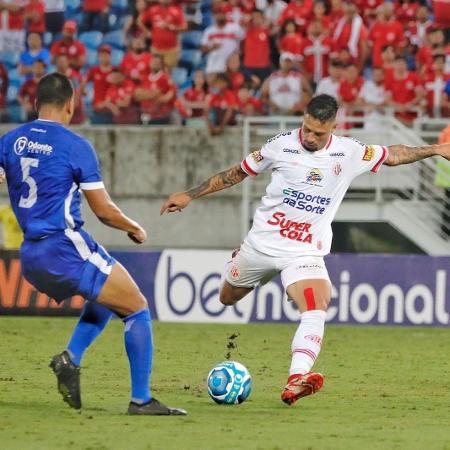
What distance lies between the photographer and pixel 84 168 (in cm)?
765

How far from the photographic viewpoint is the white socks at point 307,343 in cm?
855

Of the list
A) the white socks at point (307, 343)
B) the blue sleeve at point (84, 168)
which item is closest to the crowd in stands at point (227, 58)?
the white socks at point (307, 343)

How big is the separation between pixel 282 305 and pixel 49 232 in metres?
8.56

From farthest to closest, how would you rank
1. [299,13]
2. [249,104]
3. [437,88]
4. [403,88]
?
[299,13], [249,104], [403,88], [437,88]

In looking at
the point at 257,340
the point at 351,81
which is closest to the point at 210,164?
the point at 351,81

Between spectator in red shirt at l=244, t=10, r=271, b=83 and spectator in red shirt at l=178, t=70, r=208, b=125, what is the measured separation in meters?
0.74

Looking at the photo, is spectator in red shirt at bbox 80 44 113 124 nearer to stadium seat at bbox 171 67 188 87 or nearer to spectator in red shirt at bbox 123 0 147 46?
spectator in red shirt at bbox 123 0 147 46

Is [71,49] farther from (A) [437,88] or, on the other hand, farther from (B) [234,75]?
(A) [437,88]

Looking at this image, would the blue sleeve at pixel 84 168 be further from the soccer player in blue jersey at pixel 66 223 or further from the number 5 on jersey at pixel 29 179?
the number 5 on jersey at pixel 29 179

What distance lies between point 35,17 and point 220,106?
4.22 meters

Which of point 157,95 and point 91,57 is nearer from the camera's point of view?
point 157,95

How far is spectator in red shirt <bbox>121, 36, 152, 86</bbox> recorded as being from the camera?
19.9 metres

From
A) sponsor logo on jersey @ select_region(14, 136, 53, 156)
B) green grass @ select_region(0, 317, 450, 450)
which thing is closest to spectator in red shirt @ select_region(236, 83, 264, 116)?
green grass @ select_region(0, 317, 450, 450)

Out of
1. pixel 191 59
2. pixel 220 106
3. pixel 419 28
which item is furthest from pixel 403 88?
pixel 191 59
